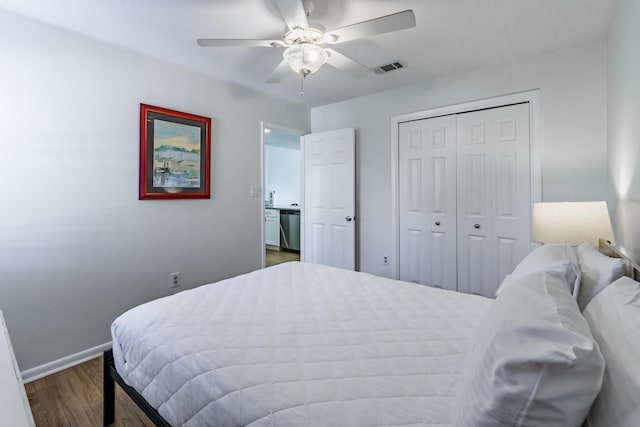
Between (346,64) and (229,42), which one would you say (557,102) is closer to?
(346,64)

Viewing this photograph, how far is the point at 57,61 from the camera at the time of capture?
215cm

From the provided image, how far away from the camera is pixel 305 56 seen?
1914 mm

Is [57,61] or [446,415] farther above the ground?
[57,61]

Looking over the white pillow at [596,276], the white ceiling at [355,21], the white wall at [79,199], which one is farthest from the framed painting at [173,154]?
the white pillow at [596,276]

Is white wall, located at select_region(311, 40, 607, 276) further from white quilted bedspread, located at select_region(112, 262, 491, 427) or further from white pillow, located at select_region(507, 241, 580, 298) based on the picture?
white quilted bedspread, located at select_region(112, 262, 491, 427)

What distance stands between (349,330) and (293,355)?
0.30 metres

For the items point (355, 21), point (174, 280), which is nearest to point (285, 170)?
point (174, 280)

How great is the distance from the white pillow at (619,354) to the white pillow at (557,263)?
0.76 feet

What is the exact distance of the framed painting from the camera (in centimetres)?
260

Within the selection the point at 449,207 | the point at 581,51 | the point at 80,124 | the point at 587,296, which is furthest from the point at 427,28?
the point at 80,124

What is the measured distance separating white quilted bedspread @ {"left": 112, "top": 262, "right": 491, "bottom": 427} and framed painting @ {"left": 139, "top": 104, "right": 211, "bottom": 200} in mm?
1315

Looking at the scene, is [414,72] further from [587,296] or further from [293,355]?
[293,355]

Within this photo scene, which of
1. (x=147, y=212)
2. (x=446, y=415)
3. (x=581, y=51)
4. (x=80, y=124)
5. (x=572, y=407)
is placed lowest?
(x=446, y=415)

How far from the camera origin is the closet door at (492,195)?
107 inches
